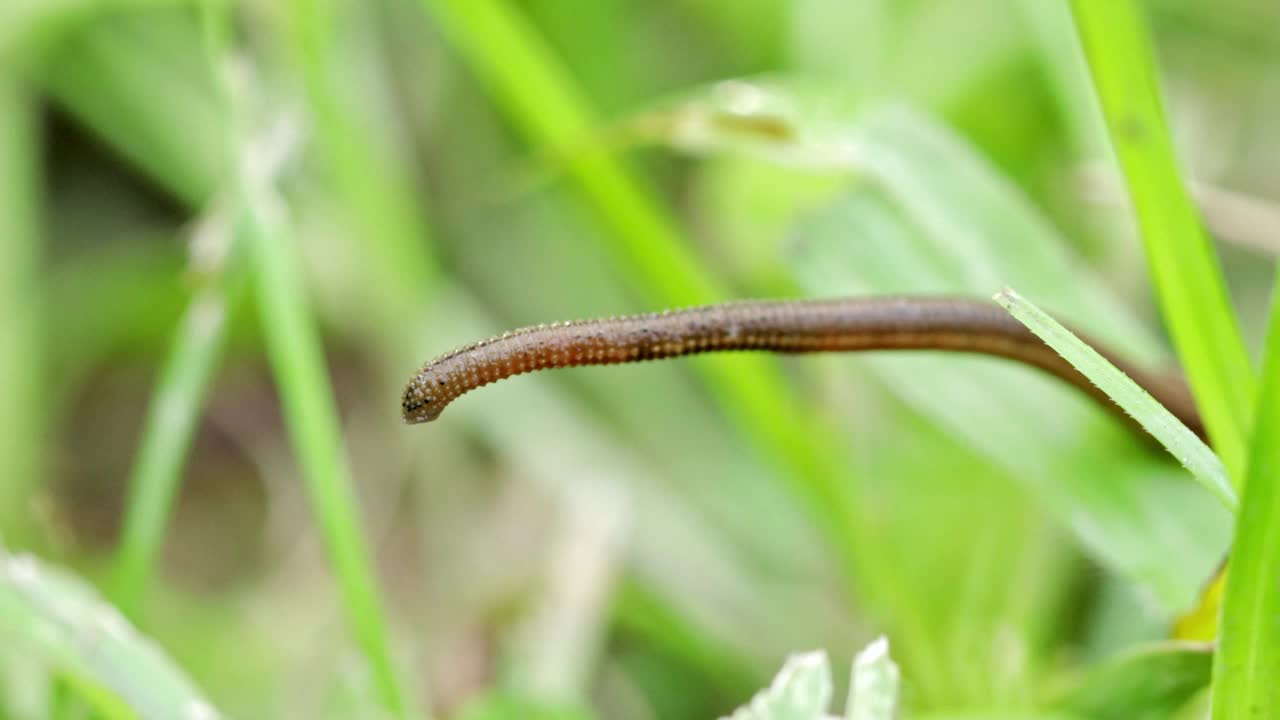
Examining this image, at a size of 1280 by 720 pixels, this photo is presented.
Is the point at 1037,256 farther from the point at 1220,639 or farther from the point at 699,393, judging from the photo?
the point at 699,393

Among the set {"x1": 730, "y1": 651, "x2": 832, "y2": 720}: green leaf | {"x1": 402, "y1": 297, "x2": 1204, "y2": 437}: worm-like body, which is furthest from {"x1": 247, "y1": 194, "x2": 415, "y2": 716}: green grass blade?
{"x1": 730, "y1": 651, "x2": 832, "y2": 720}: green leaf

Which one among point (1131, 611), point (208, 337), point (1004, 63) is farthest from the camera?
point (1004, 63)

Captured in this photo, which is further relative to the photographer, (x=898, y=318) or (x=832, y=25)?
(x=832, y=25)

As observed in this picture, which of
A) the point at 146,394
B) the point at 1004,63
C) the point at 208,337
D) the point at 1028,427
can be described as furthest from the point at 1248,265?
the point at 146,394

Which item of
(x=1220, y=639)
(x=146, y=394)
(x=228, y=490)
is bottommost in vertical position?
(x=1220, y=639)

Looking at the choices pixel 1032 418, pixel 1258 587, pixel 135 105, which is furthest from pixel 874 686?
pixel 135 105

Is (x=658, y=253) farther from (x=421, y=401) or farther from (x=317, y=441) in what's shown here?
(x=421, y=401)
